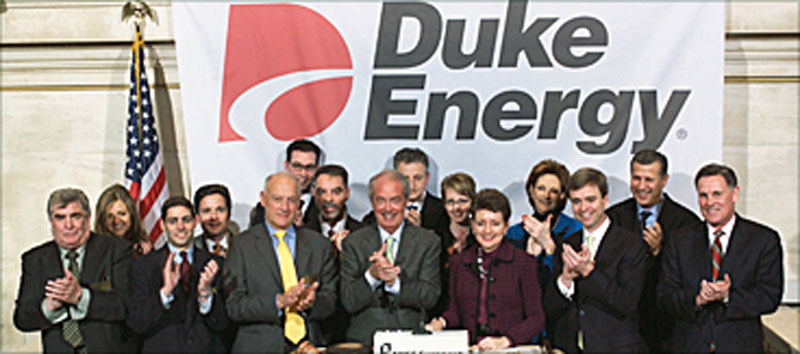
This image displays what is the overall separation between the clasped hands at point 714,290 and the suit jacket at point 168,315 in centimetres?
277

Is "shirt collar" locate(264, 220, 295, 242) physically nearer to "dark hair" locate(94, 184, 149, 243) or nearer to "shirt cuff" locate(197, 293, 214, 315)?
"shirt cuff" locate(197, 293, 214, 315)

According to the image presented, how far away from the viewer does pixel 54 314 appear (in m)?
4.51

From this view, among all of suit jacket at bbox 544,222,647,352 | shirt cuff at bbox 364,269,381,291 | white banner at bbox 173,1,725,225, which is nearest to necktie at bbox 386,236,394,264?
shirt cuff at bbox 364,269,381,291

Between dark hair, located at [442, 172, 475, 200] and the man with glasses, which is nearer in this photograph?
dark hair, located at [442, 172, 475, 200]

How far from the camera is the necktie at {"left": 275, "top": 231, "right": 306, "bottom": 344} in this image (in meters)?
4.58

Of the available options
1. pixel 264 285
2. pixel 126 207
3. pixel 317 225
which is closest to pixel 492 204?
pixel 264 285

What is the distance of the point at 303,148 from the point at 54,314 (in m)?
2.11

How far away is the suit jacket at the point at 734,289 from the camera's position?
14.6ft

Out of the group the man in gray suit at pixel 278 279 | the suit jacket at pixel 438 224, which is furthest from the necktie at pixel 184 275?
the suit jacket at pixel 438 224

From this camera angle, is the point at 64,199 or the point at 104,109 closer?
the point at 64,199

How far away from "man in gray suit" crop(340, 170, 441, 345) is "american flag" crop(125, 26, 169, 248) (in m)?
2.19

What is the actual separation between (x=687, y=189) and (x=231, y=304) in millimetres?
3691

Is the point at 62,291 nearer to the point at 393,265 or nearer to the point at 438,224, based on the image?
the point at 393,265

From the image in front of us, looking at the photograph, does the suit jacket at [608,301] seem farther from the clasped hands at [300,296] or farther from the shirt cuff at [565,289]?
the clasped hands at [300,296]
